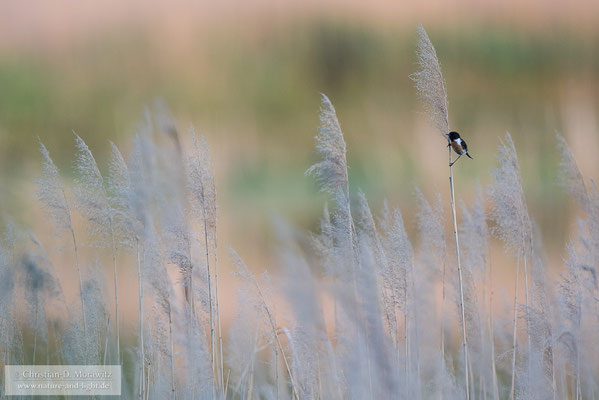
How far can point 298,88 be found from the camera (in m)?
6.39

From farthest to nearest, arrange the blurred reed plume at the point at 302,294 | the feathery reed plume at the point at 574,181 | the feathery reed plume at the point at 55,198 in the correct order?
the feathery reed plume at the point at 55,198
the feathery reed plume at the point at 574,181
the blurred reed plume at the point at 302,294

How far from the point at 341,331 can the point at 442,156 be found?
2.18 meters

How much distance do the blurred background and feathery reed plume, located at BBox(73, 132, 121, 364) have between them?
4.07ft

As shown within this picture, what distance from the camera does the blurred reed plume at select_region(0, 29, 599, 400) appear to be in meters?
4.25

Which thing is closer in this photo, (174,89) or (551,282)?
(551,282)

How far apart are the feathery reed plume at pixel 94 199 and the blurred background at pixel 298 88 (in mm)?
1242

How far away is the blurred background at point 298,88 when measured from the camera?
6.12m

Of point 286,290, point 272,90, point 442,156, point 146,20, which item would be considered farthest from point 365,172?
Answer: point 146,20

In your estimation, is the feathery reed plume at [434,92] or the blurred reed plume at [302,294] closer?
the feathery reed plume at [434,92]

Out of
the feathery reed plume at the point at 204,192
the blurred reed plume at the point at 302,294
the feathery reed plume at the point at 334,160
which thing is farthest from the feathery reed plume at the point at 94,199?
the feathery reed plume at the point at 334,160

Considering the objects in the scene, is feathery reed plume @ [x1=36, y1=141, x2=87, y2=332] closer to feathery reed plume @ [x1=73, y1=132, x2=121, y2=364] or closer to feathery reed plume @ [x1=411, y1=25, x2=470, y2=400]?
feathery reed plume @ [x1=73, y1=132, x2=121, y2=364]

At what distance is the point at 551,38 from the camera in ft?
21.3

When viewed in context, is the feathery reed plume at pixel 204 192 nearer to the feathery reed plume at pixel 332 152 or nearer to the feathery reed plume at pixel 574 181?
the feathery reed plume at pixel 332 152

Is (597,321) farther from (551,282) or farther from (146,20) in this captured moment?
(146,20)
